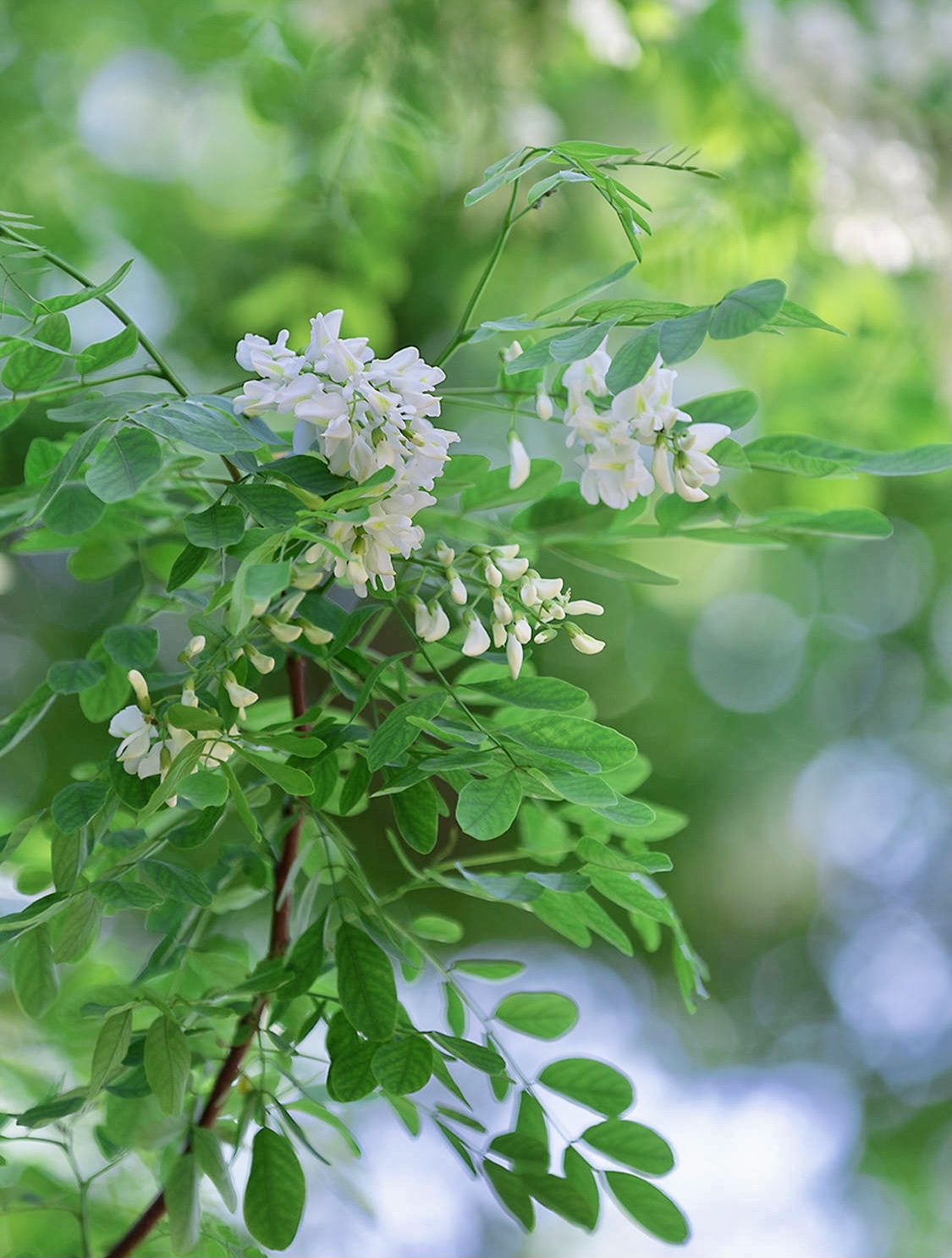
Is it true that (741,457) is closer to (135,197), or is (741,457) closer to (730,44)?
(730,44)

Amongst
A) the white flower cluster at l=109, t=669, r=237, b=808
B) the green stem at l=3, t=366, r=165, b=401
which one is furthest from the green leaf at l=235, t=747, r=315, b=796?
the green stem at l=3, t=366, r=165, b=401

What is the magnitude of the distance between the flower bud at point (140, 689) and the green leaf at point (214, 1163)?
0.48 ft

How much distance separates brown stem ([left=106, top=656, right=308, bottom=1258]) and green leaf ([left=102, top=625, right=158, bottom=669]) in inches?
1.9

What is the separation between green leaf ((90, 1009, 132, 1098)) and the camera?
35 cm

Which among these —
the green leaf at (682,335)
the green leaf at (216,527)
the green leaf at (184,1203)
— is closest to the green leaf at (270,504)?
the green leaf at (216,527)

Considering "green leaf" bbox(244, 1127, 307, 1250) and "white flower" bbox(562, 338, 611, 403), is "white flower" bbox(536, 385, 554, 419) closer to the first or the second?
"white flower" bbox(562, 338, 611, 403)

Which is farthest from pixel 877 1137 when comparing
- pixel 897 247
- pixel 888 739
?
pixel 897 247

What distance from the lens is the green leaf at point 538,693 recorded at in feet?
1.17

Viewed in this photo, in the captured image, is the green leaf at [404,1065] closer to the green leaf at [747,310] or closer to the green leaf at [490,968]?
the green leaf at [490,968]

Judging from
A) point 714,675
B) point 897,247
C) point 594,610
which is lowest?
point 714,675

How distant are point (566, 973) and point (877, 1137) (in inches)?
36.1

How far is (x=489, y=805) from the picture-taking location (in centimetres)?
32

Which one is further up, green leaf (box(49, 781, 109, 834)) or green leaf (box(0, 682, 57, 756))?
green leaf (box(0, 682, 57, 756))

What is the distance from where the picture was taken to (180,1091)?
0.34 meters
